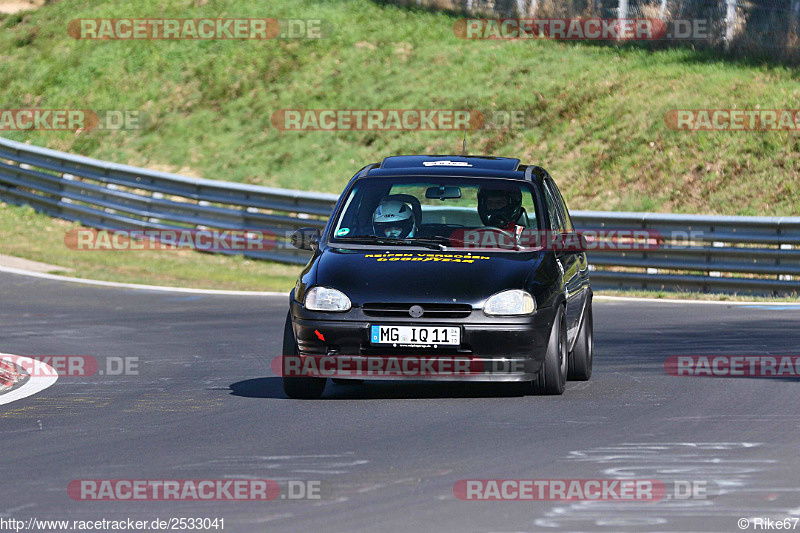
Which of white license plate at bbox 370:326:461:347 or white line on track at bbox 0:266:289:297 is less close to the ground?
white license plate at bbox 370:326:461:347

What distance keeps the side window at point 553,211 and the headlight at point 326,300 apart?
1939 millimetres

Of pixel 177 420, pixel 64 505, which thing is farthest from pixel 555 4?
pixel 64 505

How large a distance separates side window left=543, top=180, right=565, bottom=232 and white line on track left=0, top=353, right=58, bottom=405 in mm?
3996

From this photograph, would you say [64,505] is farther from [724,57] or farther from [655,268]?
[724,57]

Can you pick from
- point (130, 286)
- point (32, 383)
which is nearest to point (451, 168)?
point (32, 383)

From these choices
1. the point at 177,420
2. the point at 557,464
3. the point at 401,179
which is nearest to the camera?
the point at 557,464

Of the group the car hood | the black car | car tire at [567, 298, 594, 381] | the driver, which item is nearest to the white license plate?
the black car

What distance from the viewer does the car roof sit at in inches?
412

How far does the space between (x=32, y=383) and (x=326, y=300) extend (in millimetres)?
2743

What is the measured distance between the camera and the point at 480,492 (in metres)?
6.35

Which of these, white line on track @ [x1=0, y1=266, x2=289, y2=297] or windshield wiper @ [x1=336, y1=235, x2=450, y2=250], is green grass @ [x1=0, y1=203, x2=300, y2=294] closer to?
white line on track @ [x1=0, y1=266, x2=289, y2=297]

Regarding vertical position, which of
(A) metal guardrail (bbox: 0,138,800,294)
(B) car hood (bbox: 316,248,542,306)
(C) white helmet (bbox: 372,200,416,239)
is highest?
(C) white helmet (bbox: 372,200,416,239)

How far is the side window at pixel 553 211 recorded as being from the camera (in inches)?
408

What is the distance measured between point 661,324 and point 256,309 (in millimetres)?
4983
